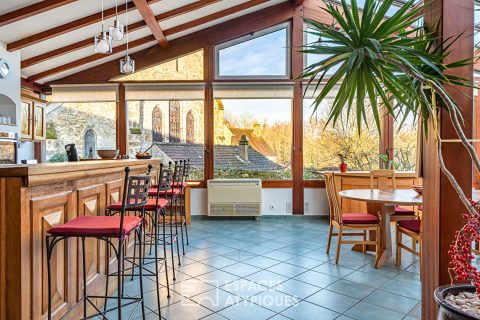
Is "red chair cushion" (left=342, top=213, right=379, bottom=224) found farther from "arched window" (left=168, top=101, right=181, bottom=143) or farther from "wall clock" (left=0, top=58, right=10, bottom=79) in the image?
"wall clock" (left=0, top=58, right=10, bottom=79)

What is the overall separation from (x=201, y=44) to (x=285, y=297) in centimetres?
485

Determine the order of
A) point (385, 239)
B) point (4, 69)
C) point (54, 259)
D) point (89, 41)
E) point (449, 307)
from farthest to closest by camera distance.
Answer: point (89, 41)
point (4, 69)
point (385, 239)
point (54, 259)
point (449, 307)

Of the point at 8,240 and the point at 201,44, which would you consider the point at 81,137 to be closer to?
the point at 201,44

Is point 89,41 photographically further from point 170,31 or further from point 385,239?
point 385,239

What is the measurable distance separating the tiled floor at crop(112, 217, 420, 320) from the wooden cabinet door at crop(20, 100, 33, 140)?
3.20 m

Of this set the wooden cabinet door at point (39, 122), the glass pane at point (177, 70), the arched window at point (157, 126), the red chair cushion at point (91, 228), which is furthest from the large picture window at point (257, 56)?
the red chair cushion at point (91, 228)

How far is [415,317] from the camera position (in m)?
2.39

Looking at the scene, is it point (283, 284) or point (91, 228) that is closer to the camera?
point (91, 228)

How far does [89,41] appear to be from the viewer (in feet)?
16.7

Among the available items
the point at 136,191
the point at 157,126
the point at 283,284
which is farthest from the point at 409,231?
the point at 157,126

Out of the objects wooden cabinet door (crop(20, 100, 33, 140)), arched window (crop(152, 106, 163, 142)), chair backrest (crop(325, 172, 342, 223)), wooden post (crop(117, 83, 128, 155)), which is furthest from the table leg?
wooden cabinet door (crop(20, 100, 33, 140))

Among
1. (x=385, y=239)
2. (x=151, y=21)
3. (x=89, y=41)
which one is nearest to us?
(x=385, y=239)

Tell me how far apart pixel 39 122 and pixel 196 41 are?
122 inches

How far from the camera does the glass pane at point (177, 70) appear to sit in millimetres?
6098
